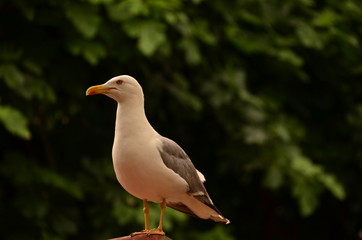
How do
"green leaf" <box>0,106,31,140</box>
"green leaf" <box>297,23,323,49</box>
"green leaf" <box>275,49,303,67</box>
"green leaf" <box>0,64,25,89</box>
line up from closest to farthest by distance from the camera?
"green leaf" <box>0,106,31,140</box>, "green leaf" <box>0,64,25,89</box>, "green leaf" <box>275,49,303,67</box>, "green leaf" <box>297,23,323,49</box>

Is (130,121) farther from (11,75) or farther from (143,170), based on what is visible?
(11,75)

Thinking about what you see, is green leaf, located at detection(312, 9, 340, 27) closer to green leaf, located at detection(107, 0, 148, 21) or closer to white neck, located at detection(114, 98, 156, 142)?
green leaf, located at detection(107, 0, 148, 21)

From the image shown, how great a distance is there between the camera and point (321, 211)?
273 inches

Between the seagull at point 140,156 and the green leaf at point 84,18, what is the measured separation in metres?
2.16

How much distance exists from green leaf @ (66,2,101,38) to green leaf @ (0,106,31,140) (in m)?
0.62

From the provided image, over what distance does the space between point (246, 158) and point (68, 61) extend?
147 cm

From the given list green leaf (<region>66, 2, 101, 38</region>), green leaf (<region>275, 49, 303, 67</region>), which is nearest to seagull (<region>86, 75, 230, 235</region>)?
green leaf (<region>66, 2, 101, 38</region>)

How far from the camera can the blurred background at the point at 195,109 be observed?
4.70 m

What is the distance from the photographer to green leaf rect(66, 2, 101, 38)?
4516 millimetres

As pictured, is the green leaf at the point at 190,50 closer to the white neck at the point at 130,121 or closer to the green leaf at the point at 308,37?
the green leaf at the point at 308,37

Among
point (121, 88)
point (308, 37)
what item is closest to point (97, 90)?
point (121, 88)

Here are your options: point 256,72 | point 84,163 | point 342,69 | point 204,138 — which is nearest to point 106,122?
point 84,163

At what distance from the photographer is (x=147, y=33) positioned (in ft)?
14.9

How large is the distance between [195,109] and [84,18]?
1.11 m
